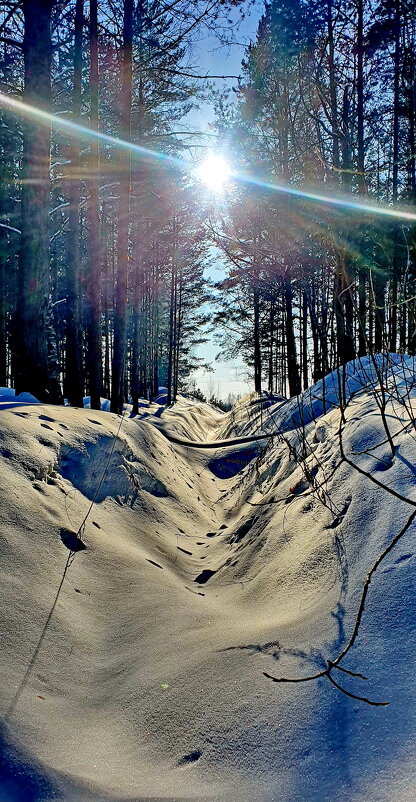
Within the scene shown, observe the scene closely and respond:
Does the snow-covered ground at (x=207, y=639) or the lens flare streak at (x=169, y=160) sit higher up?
the lens flare streak at (x=169, y=160)

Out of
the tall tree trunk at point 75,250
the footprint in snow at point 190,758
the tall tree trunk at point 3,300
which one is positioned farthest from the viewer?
the tall tree trunk at point 3,300

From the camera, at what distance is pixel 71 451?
366 cm

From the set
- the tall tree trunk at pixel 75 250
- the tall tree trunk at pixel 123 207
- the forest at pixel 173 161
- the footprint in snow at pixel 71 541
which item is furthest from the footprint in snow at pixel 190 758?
the tall tree trunk at pixel 75 250

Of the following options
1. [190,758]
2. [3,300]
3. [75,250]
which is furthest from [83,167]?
[190,758]

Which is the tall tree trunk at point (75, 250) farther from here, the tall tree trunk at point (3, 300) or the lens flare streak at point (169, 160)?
the tall tree trunk at point (3, 300)

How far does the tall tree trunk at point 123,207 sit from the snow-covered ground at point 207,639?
211 inches

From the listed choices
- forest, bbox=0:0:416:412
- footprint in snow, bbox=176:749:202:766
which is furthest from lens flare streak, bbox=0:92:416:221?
footprint in snow, bbox=176:749:202:766

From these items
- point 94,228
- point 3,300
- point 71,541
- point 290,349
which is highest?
point 94,228

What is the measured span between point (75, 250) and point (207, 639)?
9729 mm

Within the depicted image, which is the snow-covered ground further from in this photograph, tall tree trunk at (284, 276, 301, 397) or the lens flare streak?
tall tree trunk at (284, 276, 301, 397)

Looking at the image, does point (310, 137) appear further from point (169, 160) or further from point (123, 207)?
point (123, 207)

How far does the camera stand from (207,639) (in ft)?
6.42

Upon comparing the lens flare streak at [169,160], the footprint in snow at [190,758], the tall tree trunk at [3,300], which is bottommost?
the footprint in snow at [190,758]

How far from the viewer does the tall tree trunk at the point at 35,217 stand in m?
6.25
